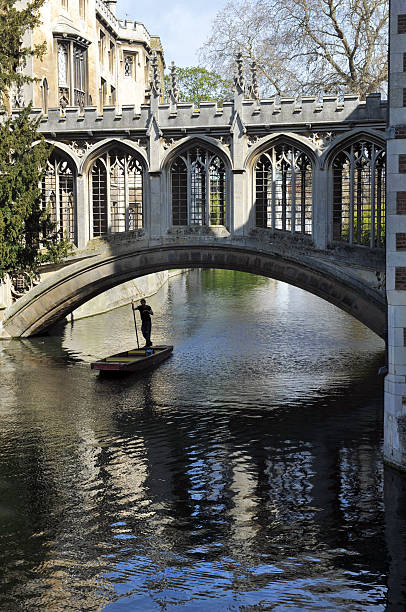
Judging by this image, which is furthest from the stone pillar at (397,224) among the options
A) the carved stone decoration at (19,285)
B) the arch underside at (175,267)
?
the carved stone decoration at (19,285)

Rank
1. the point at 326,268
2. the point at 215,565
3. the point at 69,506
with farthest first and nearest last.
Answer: the point at 326,268 → the point at 69,506 → the point at 215,565

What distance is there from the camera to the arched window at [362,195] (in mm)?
22922

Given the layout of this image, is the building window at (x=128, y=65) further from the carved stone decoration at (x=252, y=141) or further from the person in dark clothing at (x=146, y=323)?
the carved stone decoration at (x=252, y=141)

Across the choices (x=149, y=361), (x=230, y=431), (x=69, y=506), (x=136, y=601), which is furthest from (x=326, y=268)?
(x=136, y=601)

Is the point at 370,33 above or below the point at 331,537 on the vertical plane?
above

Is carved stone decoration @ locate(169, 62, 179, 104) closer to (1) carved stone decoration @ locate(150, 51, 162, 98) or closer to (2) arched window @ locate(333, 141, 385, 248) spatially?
(1) carved stone decoration @ locate(150, 51, 162, 98)

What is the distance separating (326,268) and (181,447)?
981 cm

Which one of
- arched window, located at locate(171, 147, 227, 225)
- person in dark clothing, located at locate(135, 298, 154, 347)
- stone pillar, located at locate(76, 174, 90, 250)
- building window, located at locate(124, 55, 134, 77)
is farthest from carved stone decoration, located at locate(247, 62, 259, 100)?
building window, located at locate(124, 55, 134, 77)

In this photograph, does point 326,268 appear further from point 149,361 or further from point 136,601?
point 136,601

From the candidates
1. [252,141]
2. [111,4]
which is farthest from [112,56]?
[252,141]

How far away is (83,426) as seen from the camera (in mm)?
17391

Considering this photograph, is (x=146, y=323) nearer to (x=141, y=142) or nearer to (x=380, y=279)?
(x=141, y=142)

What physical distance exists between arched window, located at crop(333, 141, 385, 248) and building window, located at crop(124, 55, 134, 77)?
30.6 metres

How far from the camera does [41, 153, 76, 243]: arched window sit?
26.8 meters
